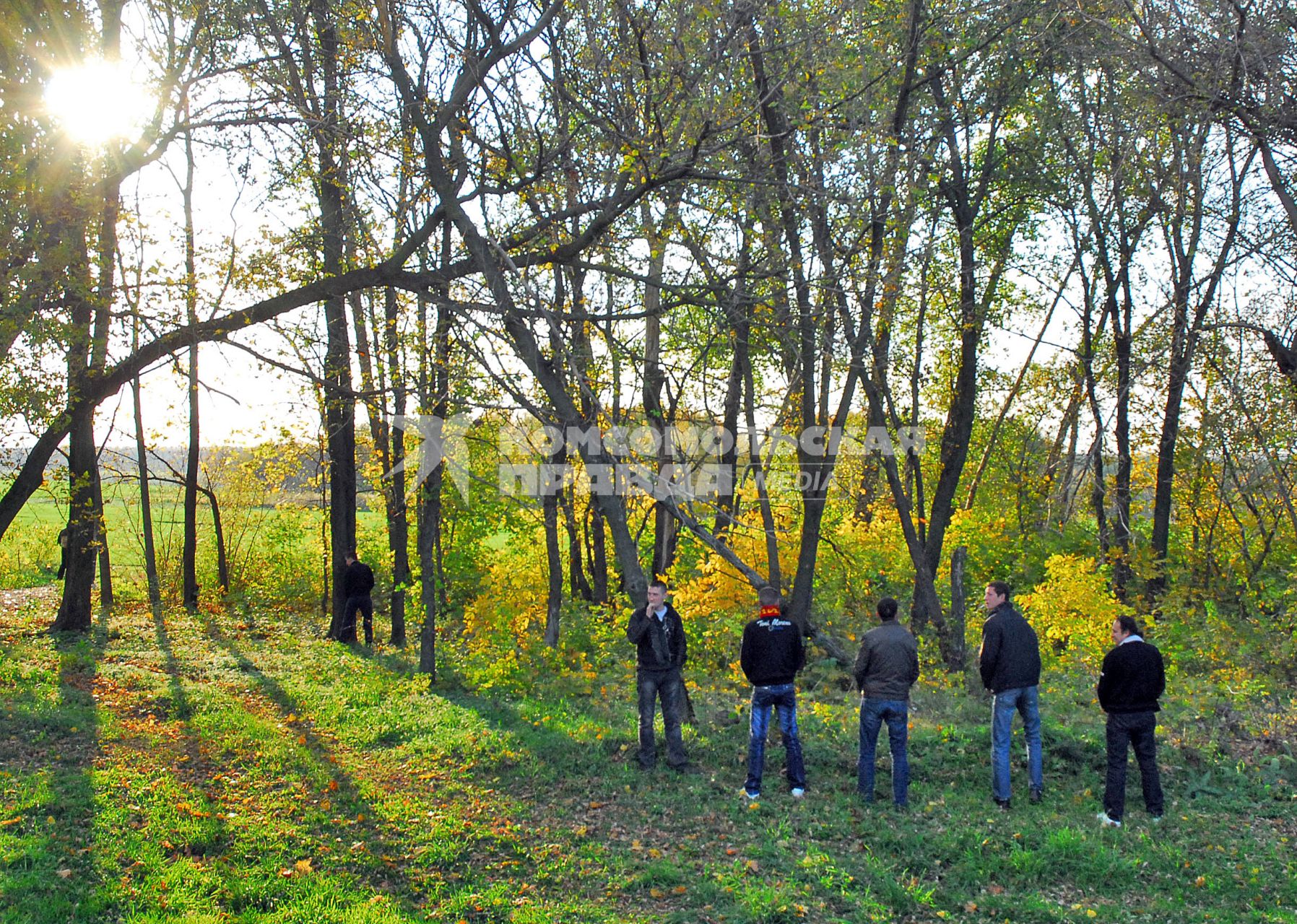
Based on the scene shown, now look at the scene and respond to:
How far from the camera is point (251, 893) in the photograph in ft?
16.9

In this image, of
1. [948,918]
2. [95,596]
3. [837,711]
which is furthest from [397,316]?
[95,596]

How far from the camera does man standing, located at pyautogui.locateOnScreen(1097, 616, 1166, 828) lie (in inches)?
259

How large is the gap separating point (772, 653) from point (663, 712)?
4.13ft

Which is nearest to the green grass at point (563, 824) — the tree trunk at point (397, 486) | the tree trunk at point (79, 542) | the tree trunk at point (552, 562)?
the tree trunk at point (397, 486)

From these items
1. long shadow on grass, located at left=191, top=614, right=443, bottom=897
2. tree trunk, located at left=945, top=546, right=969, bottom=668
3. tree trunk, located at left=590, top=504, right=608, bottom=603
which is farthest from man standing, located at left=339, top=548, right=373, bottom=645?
tree trunk, located at left=945, top=546, right=969, bottom=668

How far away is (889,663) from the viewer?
23.0 feet

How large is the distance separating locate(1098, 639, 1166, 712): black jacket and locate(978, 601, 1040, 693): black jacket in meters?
0.52

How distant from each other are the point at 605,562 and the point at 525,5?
12.0 m

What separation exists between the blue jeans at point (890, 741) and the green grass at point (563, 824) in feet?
0.62

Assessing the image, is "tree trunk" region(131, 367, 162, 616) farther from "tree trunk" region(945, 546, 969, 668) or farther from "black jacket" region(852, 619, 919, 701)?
"black jacket" region(852, 619, 919, 701)

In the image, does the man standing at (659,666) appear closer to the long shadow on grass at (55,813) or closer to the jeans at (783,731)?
the jeans at (783,731)

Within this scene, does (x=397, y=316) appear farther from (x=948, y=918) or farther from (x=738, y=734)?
(x=948, y=918)

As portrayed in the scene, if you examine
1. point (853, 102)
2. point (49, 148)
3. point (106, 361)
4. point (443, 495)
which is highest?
point (853, 102)

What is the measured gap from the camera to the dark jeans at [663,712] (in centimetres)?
772
